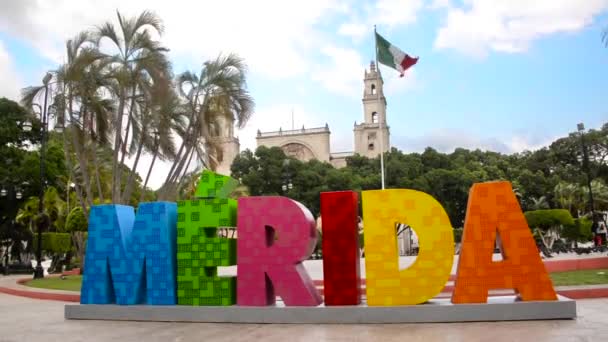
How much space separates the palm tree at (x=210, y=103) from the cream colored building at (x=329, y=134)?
57.9 meters

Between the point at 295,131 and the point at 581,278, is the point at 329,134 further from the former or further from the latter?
the point at 581,278

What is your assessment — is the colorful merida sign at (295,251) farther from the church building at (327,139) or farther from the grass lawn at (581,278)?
the church building at (327,139)

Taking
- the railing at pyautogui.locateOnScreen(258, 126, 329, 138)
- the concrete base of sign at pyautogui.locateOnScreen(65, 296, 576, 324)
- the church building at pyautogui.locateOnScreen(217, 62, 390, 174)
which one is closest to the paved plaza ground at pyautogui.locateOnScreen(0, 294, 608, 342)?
the concrete base of sign at pyautogui.locateOnScreen(65, 296, 576, 324)

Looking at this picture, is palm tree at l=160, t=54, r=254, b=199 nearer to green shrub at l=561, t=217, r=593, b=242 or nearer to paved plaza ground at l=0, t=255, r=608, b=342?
paved plaza ground at l=0, t=255, r=608, b=342

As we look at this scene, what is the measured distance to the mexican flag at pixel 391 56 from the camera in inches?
664

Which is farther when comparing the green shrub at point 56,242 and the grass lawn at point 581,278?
the green shrub at point 56,242

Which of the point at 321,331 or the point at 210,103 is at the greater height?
the point at 210,103

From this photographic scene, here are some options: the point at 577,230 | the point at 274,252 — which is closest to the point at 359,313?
the point at 274,252

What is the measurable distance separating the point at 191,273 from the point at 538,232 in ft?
74.6

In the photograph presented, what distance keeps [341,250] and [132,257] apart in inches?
162

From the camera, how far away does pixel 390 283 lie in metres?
9.29

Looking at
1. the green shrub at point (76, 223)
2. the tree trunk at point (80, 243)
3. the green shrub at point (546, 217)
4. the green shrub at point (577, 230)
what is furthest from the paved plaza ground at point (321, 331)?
the green shrub at point (577, 230)

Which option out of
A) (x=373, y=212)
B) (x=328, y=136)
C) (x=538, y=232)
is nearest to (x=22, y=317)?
(x=373, y=212)

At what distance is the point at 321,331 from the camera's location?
8523 mm
